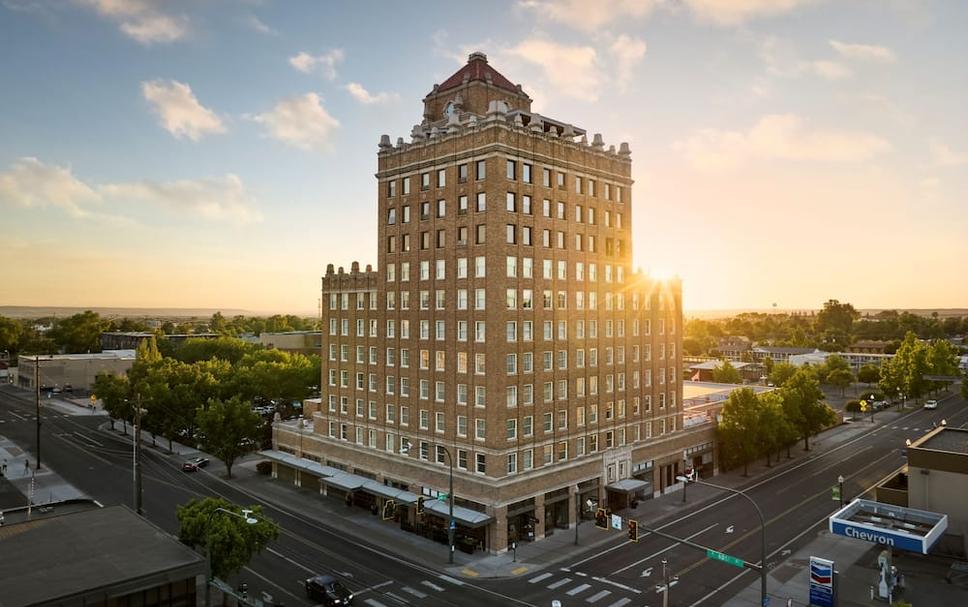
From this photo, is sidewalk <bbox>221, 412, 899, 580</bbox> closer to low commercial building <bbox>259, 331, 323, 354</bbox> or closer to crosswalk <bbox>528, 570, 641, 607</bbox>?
crosswalk <bbox>528, 570, 641, 607</bbox>

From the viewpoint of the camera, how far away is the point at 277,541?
5200cm

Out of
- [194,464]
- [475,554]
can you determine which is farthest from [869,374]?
[194,464]

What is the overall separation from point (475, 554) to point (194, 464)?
46.4 m

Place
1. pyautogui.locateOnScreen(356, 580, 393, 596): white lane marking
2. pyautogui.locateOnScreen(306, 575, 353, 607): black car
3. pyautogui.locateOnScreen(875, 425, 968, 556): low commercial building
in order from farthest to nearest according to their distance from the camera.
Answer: pyautogui.locateOnScreen(875, 425, 968, 556): low commercial building → pyautogui.locateOnScreen(356, 580, 393, 596): white lane marking → pyautogui.locateOnScreen(306, 575, 353, 607): black car

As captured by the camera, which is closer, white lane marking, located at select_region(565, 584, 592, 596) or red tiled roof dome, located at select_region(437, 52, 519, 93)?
white lane marking, located at select_region(565, 584, 592, 596)

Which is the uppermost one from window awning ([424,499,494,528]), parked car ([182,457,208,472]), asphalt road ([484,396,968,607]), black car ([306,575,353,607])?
window awning ([424,499,494,528])

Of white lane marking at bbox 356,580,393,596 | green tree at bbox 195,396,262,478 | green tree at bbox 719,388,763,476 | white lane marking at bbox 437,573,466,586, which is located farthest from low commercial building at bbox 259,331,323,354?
white lane marking at bbox 437,573,466,586

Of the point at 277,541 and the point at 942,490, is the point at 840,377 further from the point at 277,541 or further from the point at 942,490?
the point at 277,541

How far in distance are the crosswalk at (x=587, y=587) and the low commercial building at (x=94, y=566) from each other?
23.6 metres

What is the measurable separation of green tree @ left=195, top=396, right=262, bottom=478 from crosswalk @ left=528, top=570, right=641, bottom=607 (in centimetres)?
4292

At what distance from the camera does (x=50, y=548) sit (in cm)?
3572

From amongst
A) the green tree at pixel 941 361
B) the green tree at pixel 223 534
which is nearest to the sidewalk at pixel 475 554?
the green tree at pixel 223 534

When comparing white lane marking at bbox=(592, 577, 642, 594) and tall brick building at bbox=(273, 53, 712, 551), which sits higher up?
tall brick building at bbox=(273, 53, 712, 551)

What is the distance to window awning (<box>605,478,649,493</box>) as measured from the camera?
191 ft
